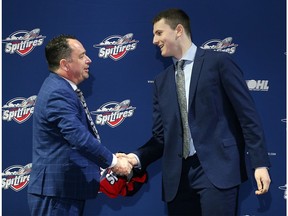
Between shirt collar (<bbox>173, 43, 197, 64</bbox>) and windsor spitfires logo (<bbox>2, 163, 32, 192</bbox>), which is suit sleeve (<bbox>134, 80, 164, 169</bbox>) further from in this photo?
windsor spitfires logo (<bbox>2, 163, 32, 192</bbox>)

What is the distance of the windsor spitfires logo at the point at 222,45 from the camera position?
10.6ft

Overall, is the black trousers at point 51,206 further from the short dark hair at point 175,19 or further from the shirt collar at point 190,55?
the short dark hair at point 175,19

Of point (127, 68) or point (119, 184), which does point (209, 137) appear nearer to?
point (119, 184)

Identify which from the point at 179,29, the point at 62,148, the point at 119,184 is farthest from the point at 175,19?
the point at 119,184

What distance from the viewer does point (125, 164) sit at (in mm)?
2783

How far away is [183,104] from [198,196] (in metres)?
0.56

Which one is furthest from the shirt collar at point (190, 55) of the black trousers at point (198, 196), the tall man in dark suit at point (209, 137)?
the black trousers at point (198, 196)

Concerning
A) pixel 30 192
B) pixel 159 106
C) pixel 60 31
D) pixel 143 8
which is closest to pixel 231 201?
pixel 159 106

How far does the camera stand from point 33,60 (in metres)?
3.33

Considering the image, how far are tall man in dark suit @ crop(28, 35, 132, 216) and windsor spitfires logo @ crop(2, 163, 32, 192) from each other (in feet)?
3.04

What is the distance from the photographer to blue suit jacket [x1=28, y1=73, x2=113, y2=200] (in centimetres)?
239

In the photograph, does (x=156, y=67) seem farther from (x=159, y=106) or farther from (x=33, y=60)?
(x=33, y=60)

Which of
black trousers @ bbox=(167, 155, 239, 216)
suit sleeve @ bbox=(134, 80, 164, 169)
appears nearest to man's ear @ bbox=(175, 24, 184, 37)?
suit sleeve @ bbox=(134, 80, 164, 169)

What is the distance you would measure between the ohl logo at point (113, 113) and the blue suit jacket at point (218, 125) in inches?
29.5
